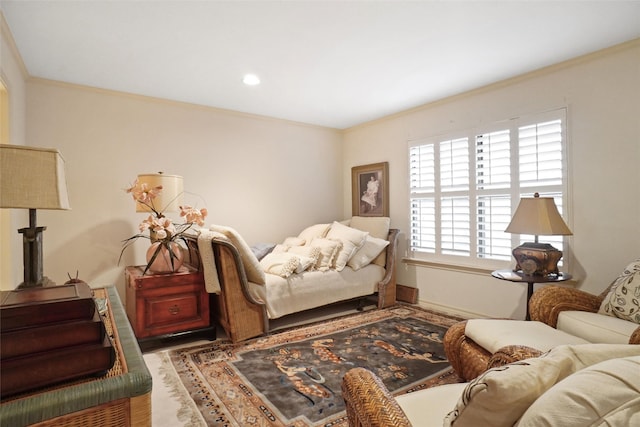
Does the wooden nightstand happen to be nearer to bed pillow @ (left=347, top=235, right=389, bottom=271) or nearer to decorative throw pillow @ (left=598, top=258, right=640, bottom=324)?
bed pillow @ (left=347, top=235, right=389, bottom=271)

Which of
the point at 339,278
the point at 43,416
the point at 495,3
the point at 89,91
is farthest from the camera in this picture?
the point at 339,278

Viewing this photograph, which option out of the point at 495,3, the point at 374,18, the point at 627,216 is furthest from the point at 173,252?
the point at 627,216

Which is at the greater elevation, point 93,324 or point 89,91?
point 89,91

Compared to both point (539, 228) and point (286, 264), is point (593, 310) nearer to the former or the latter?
point (539, 228)

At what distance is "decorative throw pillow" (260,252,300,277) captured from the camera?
11.0 ft

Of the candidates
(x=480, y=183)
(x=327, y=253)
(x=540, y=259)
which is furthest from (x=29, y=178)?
(x=480, y=183)

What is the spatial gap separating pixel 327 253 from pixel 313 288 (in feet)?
1.44

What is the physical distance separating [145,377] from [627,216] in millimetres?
3453

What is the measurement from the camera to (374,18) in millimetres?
2254

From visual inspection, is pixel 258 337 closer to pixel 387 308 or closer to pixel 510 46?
pixel 387 308

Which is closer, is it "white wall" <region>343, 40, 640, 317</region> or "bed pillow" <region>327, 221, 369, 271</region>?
"white wall" <region>343, 40, 640, 317</region>

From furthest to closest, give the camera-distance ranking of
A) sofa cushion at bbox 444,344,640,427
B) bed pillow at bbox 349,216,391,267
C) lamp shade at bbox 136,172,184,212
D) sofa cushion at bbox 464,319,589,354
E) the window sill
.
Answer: bed pillow at bbox 349,216,391,267
the window sill
lamp shade at bbox 136,172,184,212
sofa cushion at bbox 464,319,589,354
sofa cushion at bbox 444,344,640,427

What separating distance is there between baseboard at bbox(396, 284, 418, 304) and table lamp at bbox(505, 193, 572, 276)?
63.9 inches

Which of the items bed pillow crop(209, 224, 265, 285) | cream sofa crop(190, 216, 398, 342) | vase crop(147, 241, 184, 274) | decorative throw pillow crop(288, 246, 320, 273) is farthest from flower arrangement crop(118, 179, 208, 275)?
decorative throw pillow crop(288, 246, 320, 273)
